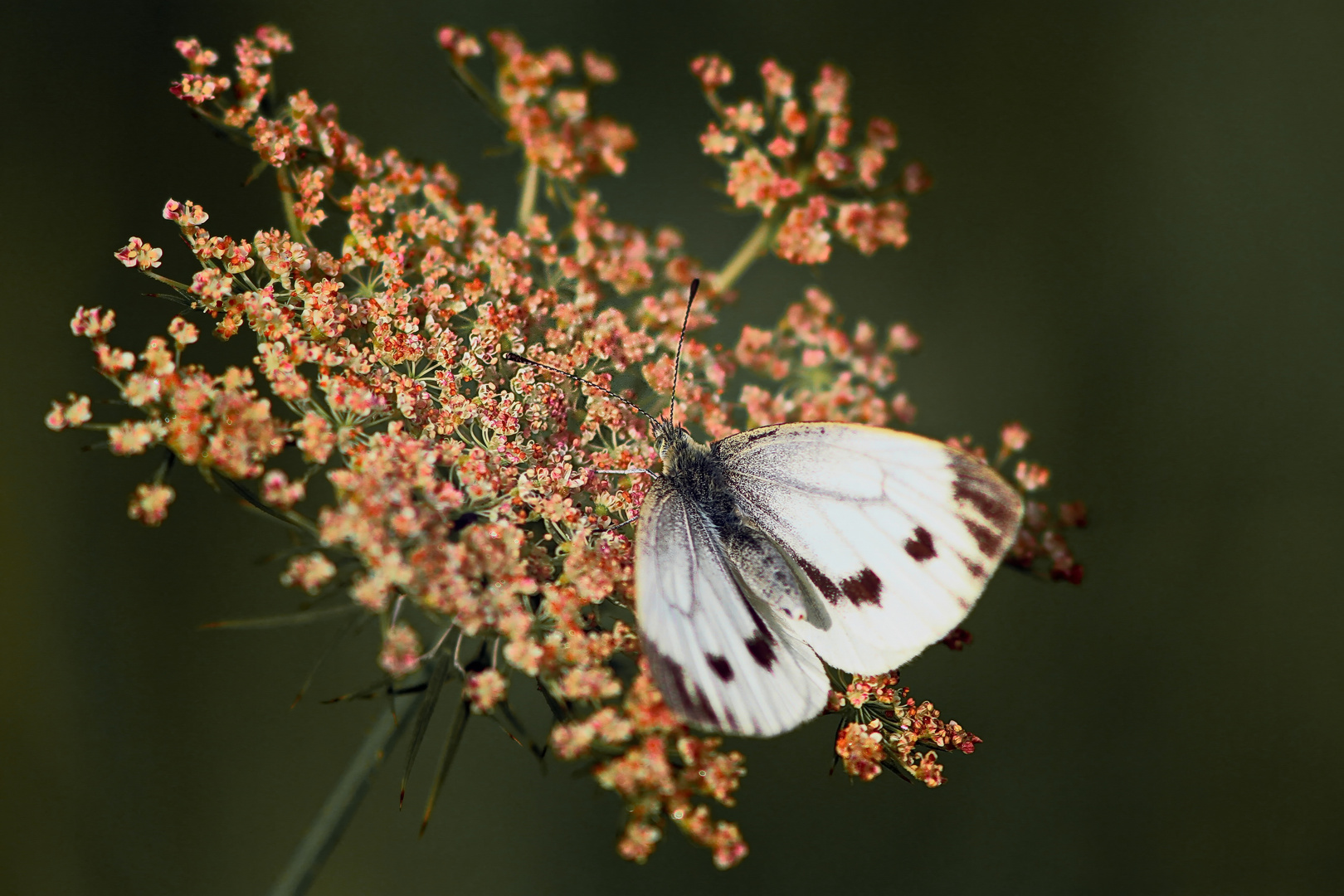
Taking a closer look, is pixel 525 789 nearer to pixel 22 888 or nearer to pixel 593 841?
pixel 593 841

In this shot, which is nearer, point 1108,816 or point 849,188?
point 849,188

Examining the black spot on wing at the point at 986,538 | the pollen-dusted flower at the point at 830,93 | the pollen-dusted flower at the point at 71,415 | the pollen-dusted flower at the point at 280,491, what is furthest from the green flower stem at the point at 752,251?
the pollen-dusted flower at the point at 71,415

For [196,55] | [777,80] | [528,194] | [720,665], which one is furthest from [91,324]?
[777,80]

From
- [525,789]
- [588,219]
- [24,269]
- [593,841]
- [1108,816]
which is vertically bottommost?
[1108,816]

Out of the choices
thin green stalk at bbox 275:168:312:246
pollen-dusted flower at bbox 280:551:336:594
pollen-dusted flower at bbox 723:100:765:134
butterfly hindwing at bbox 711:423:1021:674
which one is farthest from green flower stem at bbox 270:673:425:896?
pollen-dusted flower at bbox 723:100:765:134

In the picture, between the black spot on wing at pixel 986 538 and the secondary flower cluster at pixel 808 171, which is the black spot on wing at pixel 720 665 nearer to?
the black spot on wing at pixel 986 538

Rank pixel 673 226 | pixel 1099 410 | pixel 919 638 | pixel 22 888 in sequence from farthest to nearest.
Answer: pixel 1099 410 < pixel 673 226 < pixel 22 888 < pixel 919 638

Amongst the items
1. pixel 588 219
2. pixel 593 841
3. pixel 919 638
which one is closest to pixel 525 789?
pixel 593 841

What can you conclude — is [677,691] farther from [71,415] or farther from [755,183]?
[755,183]
